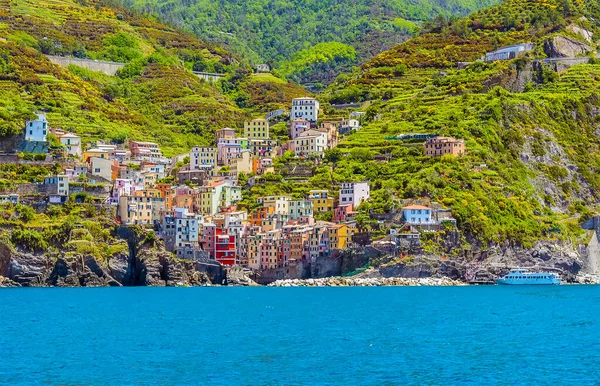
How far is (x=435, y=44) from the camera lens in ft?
533

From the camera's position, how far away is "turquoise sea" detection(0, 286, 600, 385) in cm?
4947

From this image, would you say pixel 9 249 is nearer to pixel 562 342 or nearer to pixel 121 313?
pixel 121 313

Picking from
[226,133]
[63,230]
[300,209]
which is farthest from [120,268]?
[226,133]

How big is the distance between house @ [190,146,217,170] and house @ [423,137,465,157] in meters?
20.9

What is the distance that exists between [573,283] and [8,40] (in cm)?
8368

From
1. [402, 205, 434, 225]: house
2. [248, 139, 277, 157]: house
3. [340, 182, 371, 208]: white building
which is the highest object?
[248, 139, 277, 157]: house

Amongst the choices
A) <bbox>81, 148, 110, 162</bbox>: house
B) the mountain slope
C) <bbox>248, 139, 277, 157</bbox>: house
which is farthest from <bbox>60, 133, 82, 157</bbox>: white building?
<bbox>248, 139, 277, 157</bbox>: house

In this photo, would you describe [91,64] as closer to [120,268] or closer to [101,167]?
[101,167]

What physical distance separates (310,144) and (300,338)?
6315 centimetres

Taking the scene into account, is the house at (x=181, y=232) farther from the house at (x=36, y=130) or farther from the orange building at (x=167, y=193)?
the house at (x=36, y=130)

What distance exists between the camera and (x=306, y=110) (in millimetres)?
136875

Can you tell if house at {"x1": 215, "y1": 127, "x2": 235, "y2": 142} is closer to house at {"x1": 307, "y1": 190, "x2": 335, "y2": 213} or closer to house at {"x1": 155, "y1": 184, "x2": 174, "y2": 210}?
house at {"x1": 155, "y1": 184, "x2": 174, "y2": 210}

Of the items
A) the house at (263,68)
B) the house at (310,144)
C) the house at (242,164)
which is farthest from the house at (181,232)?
the house at (263,68)

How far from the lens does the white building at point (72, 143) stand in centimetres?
12140
